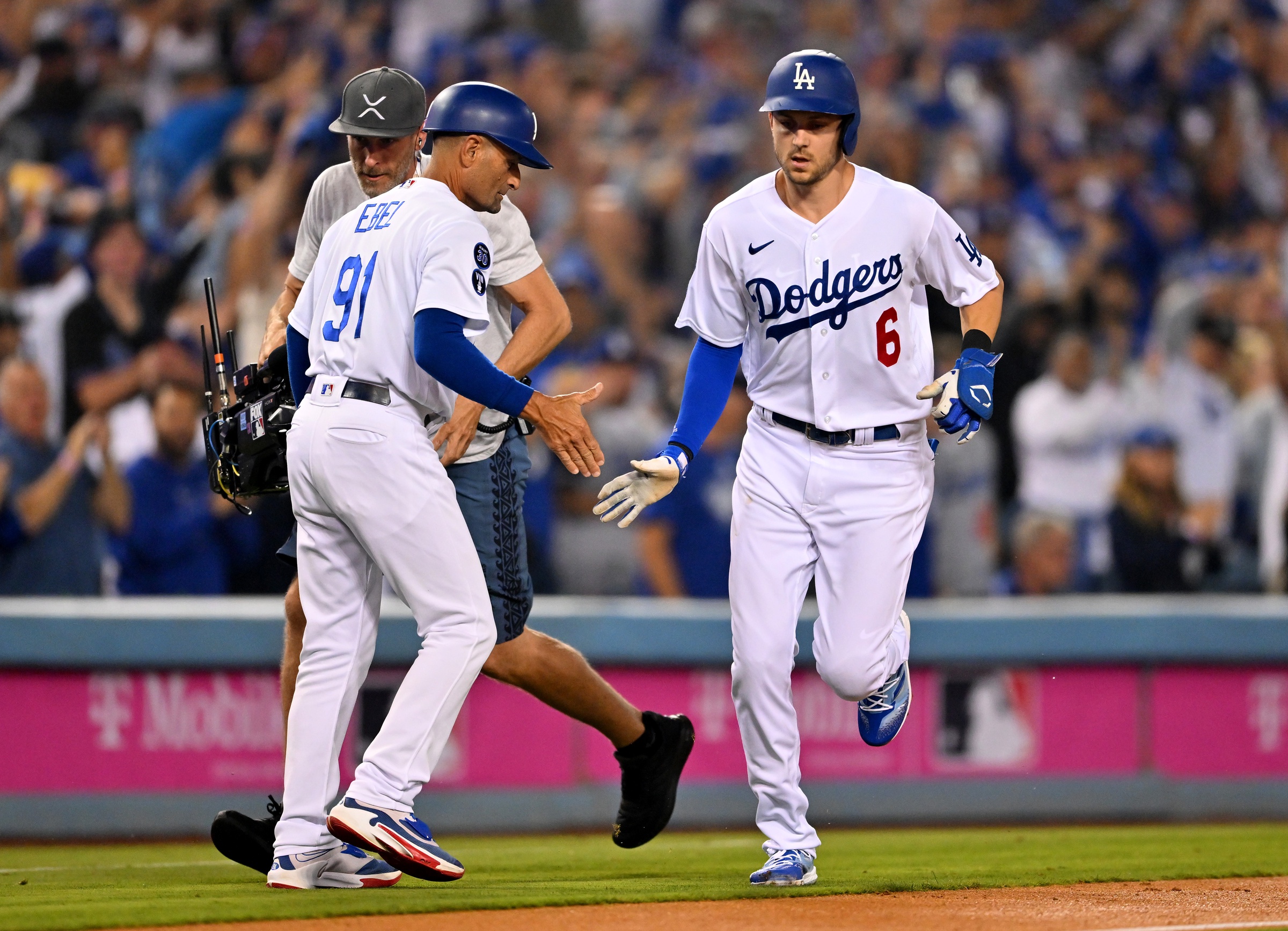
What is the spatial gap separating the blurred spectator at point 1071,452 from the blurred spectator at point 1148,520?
130 mm

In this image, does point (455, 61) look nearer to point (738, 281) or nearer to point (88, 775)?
point (88, 775)

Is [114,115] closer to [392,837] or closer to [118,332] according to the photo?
[118,332]

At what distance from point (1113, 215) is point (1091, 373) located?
2688 millimetres

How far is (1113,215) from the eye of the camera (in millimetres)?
11078

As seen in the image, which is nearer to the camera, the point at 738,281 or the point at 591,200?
the point at 738,281

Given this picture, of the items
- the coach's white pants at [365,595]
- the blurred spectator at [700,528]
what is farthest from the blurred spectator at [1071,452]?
the coach's white pants at [365,595]

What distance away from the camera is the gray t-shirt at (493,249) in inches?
192

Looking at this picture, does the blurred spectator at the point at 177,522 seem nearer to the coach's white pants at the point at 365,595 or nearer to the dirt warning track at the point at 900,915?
the coach's white pants at the point at 365,595

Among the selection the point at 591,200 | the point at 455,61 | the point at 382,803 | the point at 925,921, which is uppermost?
the point at 455,61

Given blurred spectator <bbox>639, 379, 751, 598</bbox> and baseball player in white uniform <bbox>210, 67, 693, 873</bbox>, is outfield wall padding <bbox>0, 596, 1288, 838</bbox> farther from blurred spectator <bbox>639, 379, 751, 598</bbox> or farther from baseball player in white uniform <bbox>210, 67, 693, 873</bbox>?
baseball player in white uniform <bbox>210, 67, 693, 873</bbox>

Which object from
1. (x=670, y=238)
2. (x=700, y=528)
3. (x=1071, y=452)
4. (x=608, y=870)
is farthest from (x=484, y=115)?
(x=670, y=238)

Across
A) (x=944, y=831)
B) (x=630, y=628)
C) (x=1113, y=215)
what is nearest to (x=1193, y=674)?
(x=944, y=831)

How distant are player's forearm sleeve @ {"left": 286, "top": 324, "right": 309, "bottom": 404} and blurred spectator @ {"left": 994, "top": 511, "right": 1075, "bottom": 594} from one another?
185 inches

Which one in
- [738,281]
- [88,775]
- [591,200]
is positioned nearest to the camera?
[738,281]
